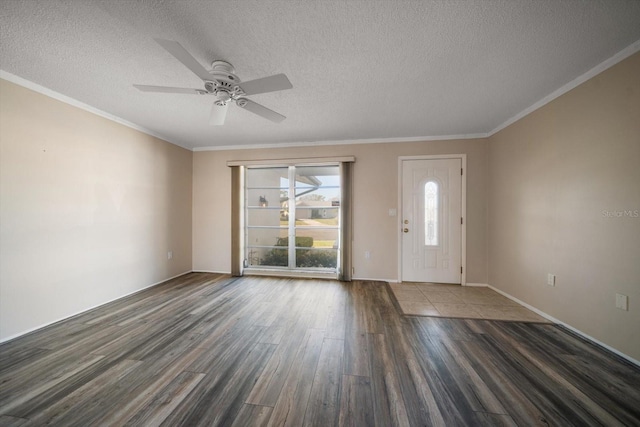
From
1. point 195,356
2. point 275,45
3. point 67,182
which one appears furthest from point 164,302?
point 275,45

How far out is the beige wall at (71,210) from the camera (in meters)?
2.12

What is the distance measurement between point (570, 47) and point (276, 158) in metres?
3.76

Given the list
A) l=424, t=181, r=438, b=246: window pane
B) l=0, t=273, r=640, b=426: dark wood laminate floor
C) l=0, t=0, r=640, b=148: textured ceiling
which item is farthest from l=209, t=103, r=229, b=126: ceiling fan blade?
l=424, t=181, r=438, b=246: window pane

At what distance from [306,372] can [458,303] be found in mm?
2355

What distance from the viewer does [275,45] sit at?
5.63 ft

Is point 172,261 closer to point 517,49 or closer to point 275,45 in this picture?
point 275,45

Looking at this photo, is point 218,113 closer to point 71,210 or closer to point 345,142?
point 71,210

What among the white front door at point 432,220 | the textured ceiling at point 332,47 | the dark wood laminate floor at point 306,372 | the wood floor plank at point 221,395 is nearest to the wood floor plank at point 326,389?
the dark wood laminate floor at point 306,372

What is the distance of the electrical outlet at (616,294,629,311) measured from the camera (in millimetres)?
1796

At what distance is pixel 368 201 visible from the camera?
13.0 feet

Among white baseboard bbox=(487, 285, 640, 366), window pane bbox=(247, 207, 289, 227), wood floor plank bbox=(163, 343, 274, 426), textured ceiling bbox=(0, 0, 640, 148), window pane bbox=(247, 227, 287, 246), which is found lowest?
wood floor plank bbox=(163, 343, 274, 426)

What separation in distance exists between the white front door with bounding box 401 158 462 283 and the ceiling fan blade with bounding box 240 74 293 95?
110 inches

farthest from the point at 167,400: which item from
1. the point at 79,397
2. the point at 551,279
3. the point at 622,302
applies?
the point at 551,279

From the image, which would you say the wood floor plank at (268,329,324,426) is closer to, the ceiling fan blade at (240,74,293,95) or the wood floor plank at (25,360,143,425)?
the wood floor plank at (25,360,143,425)
